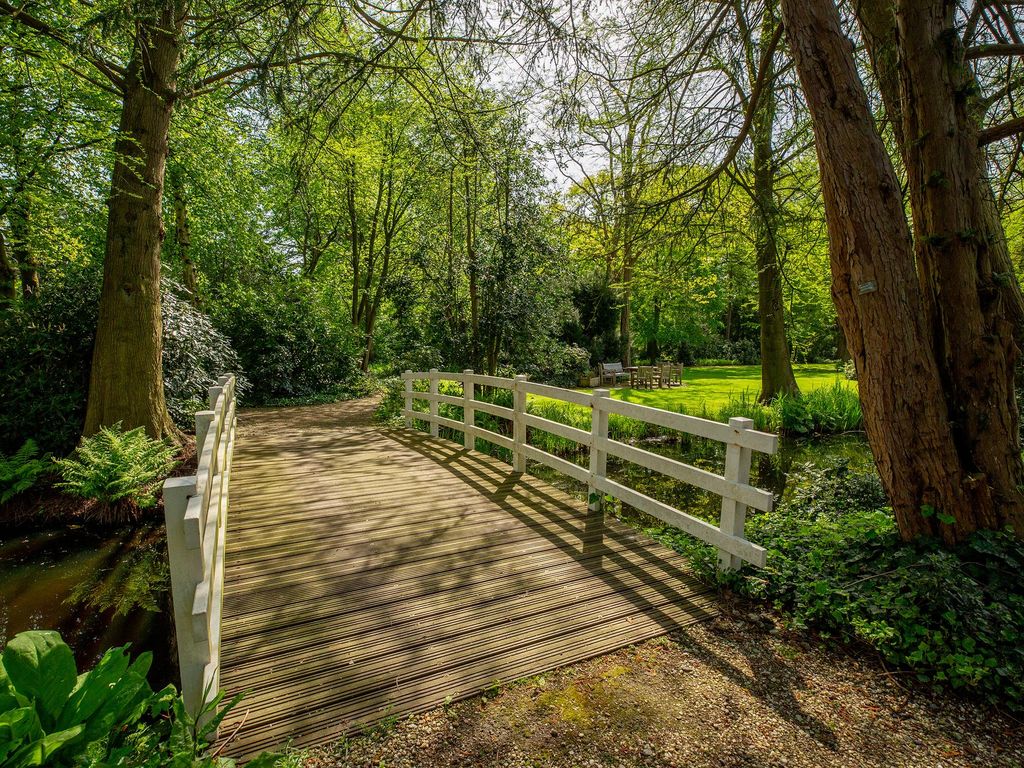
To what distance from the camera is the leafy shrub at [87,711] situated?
1679 millimetres

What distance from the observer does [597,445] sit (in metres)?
4.89

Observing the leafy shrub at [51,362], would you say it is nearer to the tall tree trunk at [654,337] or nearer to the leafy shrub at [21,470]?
the leafy shrub at [21,470]

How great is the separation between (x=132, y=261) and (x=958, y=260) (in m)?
8.92

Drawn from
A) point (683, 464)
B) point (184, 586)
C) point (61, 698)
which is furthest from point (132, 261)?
point (683, 464)

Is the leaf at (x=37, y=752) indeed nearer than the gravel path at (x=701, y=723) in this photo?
Yes

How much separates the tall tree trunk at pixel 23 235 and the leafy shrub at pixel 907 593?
10486 millimetres

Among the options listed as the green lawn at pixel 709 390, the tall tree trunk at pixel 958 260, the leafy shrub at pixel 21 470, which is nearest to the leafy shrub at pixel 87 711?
the tall tree trunk at pixel 958 260

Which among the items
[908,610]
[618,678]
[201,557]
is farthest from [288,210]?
[908,610]

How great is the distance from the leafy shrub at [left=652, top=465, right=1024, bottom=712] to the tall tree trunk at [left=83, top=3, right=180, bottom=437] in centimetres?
744

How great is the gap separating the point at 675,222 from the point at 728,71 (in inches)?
62.9

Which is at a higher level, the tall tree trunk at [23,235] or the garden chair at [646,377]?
the tall tree trunk at [23,235]

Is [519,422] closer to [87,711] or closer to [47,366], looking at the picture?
[87,711]

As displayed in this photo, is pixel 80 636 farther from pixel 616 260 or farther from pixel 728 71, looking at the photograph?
pixel 728 71

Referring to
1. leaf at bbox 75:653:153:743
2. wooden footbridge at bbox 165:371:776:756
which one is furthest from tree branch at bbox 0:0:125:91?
leaf at bbox 75:653:153:743
